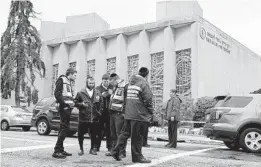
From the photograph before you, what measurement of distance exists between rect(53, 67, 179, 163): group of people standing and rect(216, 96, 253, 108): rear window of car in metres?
3.53

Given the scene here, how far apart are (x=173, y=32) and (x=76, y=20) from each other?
1295 centimetres

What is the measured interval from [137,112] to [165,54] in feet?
63.1

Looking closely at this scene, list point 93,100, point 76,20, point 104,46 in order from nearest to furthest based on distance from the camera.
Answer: point 93,100, point 104,46, point 76,20

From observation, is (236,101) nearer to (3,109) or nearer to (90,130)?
(90,130)

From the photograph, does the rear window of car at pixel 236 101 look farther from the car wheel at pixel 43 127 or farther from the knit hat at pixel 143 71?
the car wheel at pixel 43 127

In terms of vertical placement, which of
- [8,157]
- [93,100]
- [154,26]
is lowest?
[8,157]

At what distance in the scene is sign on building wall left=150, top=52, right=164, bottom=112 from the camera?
85.7 ft

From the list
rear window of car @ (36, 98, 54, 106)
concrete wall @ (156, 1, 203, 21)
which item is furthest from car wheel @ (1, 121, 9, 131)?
concrete wall @ (156, 1, 203, 21)

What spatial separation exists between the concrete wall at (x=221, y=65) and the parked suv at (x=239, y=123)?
556 inches

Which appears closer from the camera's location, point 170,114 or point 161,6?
point 170,114

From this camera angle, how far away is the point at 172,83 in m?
25.1

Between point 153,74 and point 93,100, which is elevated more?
point 153,74

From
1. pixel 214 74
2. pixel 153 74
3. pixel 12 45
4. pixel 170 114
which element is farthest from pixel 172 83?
pixel 170 114

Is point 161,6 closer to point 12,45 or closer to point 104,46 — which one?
point 104,46
